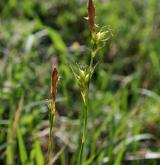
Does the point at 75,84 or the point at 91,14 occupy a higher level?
the point at 91,14

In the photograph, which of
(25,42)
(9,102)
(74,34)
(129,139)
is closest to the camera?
(129,139)

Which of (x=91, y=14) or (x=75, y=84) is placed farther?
(x=75, y=84)

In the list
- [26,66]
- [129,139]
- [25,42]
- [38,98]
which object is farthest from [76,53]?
[129,139]

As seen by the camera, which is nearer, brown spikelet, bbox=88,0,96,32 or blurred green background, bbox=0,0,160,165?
brown spikelet, bbox=88,0,96,32

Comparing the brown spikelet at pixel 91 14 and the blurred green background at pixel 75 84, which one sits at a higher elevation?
the brown spikelet at pixel 91 14

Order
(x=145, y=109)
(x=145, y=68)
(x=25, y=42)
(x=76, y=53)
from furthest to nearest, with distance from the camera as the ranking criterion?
1. (x=145, y=68)
2. (x=76, y=53)
3. (x=25, y=42)
4. (x=145, y=109)

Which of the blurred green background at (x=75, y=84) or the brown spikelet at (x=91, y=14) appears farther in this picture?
the blurred green background at (x=75, y=84)

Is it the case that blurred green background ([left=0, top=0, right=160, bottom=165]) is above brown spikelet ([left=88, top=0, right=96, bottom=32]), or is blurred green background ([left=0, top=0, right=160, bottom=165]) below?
below

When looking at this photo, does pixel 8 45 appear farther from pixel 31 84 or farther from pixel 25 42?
pixel 31 84
